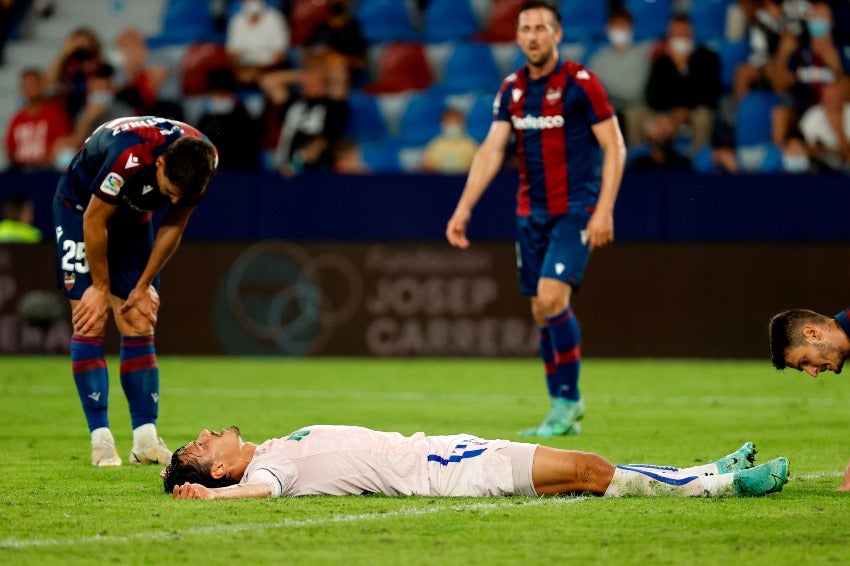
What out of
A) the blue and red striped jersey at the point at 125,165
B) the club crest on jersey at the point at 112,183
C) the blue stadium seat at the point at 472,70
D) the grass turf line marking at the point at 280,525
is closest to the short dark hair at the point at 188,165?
the blue and red striped jersey at the point at 125,165

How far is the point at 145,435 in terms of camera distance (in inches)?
296

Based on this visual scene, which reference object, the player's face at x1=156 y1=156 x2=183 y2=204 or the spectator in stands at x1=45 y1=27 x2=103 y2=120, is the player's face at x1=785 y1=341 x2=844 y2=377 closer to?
the player's face at x1=156 y1=156 x2=183 y2=204

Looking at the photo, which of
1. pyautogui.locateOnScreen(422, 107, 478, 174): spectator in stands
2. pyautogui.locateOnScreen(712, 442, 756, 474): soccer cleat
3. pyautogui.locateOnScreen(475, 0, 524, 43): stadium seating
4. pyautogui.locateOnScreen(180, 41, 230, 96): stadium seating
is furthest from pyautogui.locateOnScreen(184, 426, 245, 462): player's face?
pyautogui.locateOnScreen(475, 0, 524, 43): stadium seating

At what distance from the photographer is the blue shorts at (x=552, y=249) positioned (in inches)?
353

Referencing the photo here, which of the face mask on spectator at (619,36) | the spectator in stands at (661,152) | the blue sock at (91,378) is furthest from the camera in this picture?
the face mask on spectator at (619,36)

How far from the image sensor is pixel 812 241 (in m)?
14.6

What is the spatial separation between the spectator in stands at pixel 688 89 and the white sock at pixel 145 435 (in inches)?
372

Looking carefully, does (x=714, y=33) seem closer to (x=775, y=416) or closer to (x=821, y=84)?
(x=821, y=84)

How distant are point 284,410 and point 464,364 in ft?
15.1

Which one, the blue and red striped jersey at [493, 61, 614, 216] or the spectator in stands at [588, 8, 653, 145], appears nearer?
the blue and red striped jersey at [493, 61, 614, 216]

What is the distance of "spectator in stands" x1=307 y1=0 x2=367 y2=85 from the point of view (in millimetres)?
17359

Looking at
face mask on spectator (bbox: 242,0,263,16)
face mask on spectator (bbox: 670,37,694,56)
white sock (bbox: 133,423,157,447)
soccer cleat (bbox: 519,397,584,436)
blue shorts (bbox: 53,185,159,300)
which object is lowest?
soccer cleat (bbox: 519,397,584,436)

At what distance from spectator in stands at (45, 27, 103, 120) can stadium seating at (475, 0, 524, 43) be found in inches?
183

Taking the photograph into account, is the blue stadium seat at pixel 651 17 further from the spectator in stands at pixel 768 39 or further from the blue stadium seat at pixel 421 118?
the blue stadium seat at pixel 421 118
